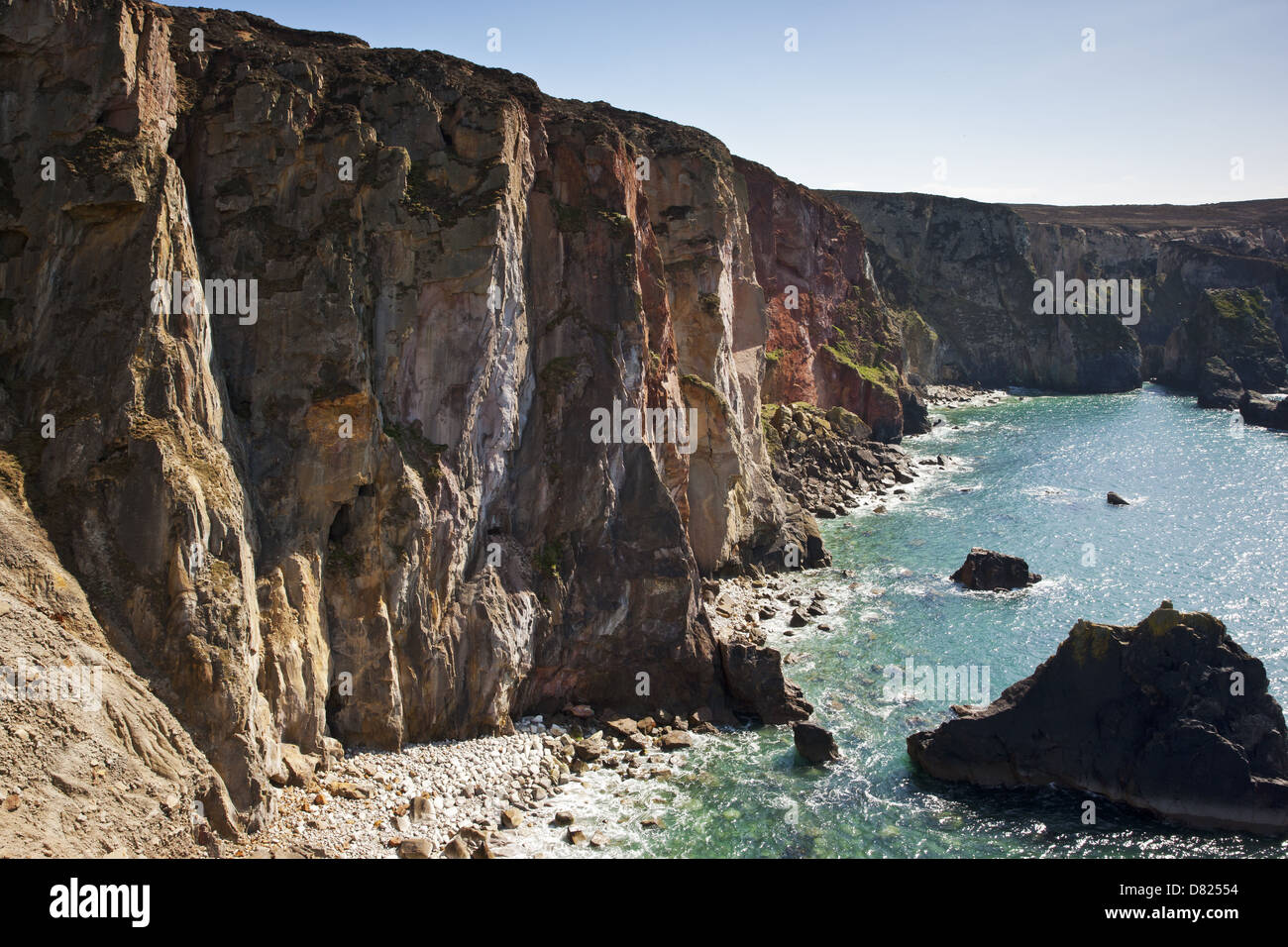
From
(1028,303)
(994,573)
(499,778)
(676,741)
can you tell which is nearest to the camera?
(499,778)

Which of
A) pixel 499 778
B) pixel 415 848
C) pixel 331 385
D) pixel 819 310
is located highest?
pixel 819 310

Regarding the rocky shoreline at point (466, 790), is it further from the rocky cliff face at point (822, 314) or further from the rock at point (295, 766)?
the rocky cliff face at point (822, 314)

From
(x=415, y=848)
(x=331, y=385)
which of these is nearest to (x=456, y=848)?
(x=415, y=848)

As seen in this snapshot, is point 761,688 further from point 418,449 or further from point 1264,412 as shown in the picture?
point 1264,412

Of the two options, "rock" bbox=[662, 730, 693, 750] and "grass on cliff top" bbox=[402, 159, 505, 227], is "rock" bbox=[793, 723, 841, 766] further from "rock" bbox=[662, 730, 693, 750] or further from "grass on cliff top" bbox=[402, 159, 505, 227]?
"grass on cliff top" bbox=[402, 159, 505, 227]

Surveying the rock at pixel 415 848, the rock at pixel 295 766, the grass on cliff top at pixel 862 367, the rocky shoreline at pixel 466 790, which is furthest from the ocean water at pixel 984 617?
the rock at pixel 295 766

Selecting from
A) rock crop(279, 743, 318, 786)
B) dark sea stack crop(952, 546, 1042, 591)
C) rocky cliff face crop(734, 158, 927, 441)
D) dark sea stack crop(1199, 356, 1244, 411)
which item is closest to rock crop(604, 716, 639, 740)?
rock crop(279, 743, 318, 786)
